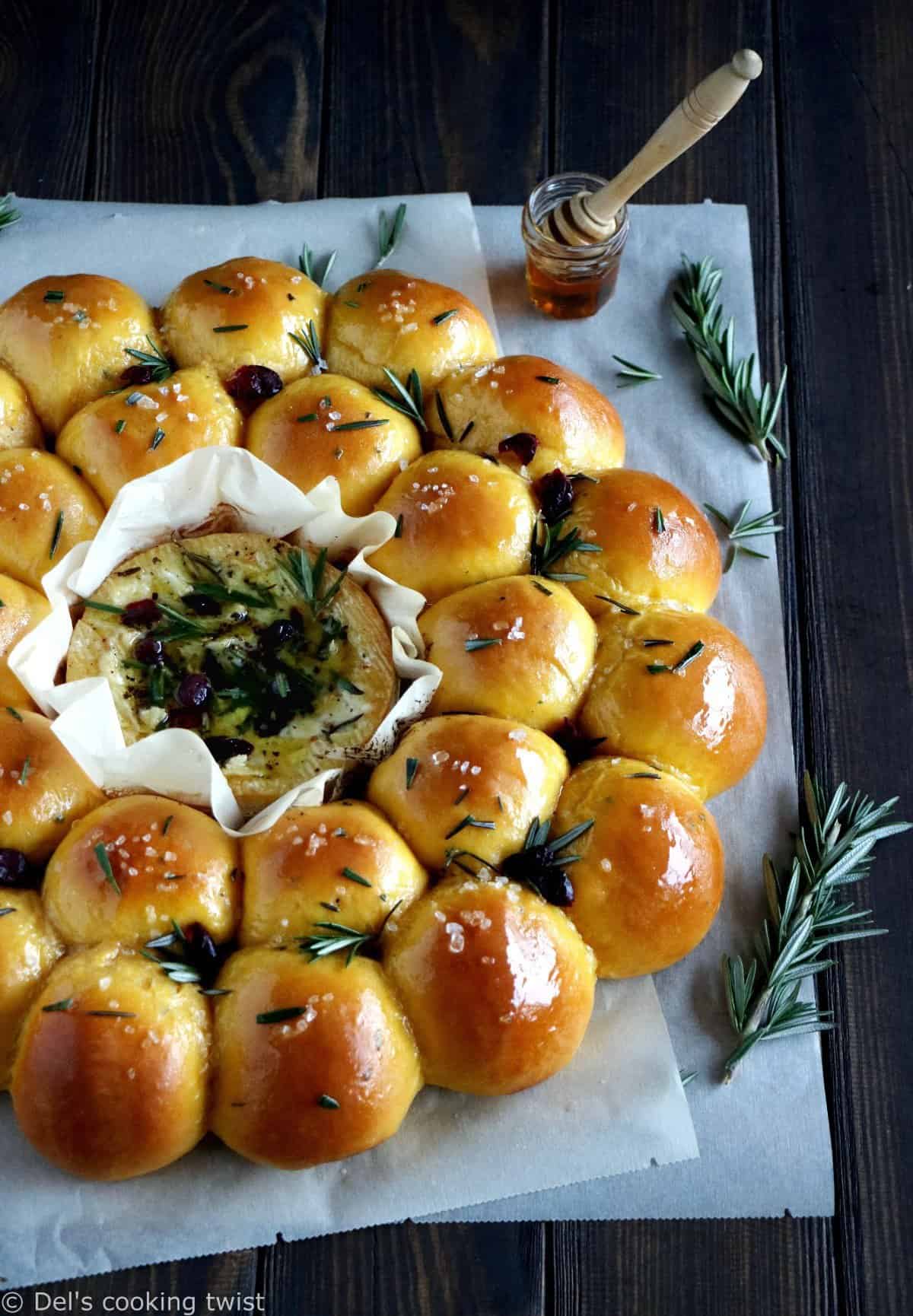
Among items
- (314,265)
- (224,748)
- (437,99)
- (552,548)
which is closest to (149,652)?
(224,748)

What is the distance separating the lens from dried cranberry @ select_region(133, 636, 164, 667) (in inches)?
88.2

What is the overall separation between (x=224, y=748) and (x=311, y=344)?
0.83 meters

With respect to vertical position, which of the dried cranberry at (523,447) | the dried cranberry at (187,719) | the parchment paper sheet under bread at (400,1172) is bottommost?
the parchment paper sheet under bread at (400,1172)

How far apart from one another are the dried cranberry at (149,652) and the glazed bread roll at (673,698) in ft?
2.44

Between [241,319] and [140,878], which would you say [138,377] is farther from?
[140,878]

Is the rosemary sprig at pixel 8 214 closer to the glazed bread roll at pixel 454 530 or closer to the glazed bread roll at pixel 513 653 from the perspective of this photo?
the glazed bread roll at pixel 454 530

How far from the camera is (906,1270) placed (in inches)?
93.7

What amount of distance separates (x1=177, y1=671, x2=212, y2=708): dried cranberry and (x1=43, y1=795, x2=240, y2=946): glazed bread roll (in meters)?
0.20

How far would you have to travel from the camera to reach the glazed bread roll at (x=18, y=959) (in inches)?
79.3

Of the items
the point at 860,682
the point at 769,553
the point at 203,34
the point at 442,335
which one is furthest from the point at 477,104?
the point at 860,682

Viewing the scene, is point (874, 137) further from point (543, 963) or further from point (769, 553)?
point (543, 963)

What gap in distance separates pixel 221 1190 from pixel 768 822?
1.19m

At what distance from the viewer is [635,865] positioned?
6.88 ft

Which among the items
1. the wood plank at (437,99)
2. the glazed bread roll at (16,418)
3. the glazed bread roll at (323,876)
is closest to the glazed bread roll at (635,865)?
the glazed bread roll at (323,876)
